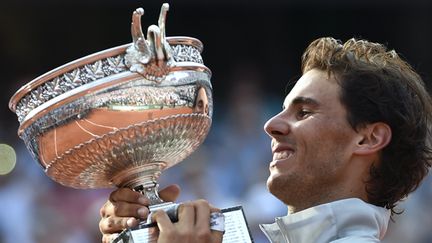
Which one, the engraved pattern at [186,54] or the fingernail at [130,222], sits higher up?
the engraved pattern at [186,54]

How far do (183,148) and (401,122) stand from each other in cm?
79

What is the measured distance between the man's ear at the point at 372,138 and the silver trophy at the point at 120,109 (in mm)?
605

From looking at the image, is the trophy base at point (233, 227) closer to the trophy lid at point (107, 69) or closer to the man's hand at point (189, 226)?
the man's hand at point (189, 226)

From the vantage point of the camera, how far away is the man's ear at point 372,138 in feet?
12.4

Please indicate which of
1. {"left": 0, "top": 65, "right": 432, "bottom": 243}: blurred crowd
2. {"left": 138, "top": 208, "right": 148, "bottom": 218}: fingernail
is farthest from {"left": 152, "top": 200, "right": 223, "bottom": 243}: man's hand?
{"left": 0, "top": 65, "right": 432, "bottom": 243}: blurred crowd

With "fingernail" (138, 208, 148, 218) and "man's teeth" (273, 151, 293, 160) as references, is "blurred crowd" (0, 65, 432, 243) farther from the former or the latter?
"fingernail" (138, 208, 148, 218)

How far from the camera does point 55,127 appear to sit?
3354 mm

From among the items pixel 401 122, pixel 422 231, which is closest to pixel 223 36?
pixel 422 231

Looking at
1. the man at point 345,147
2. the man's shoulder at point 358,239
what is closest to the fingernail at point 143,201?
the man at point 345,147

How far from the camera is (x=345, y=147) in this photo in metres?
3.79

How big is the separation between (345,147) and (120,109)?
2.80 ft

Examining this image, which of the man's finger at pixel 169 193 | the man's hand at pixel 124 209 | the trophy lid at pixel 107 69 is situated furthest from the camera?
the man's finger at pixel 169 193

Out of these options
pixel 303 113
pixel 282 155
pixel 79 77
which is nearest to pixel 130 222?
pixel 79 77

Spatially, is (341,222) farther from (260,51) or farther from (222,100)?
(260,51)
